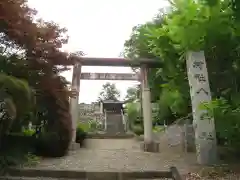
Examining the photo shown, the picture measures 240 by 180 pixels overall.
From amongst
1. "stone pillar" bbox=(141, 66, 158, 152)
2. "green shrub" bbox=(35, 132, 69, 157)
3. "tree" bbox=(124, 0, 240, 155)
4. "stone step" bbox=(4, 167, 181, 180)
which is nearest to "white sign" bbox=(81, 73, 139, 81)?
"stone pillar" bbox=(141, 66, 158, 152)

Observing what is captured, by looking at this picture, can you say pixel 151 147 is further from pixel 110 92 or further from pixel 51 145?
pixel 110 92

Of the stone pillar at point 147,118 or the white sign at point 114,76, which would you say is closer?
the stone pillar at point 147,118

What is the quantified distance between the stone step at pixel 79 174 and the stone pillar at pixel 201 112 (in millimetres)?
1833

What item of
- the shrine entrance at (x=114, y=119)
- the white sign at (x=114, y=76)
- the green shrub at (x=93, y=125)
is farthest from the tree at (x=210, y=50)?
the green shrub at (x=93, y=125)

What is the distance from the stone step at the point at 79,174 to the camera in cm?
666

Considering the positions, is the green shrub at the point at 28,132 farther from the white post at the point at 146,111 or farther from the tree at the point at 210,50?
the tree at the point at 210,50

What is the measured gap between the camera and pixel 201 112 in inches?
332

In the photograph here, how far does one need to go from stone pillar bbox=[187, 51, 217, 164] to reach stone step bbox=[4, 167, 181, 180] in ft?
6.01

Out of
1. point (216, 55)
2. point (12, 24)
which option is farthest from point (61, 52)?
point (216, 55)

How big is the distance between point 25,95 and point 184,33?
4.60 metres

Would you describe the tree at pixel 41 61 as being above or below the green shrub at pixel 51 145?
above

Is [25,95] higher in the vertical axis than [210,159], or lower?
higher

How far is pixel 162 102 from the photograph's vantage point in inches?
527

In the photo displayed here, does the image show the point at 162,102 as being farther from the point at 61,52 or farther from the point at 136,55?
the point at 61,52
